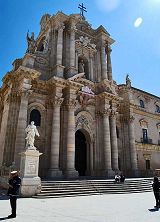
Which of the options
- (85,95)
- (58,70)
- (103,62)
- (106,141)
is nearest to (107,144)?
(106,141)

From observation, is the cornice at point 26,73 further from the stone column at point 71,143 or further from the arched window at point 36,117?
the stone column at point 71,143

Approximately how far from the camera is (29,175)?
13.1m

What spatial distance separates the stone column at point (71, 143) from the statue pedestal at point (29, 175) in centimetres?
605

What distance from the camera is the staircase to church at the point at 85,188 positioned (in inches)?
522

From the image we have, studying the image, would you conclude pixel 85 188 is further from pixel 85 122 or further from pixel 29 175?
pixel 85 122

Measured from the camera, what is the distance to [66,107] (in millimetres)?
21641

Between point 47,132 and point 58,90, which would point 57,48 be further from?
point 47,132

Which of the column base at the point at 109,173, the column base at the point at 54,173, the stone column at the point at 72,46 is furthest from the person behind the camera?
the stone column at the point at 72,46

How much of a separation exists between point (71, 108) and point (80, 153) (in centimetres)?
534

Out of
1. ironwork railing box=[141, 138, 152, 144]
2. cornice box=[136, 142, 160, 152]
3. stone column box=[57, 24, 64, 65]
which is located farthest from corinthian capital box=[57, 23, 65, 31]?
ironwork railing box=[141, 138, 152, 144]

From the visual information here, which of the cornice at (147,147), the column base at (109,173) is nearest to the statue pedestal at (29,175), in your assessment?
the column base at (109,173)

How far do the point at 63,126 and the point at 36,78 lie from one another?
5243 millimetres

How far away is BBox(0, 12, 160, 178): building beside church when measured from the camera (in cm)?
1895

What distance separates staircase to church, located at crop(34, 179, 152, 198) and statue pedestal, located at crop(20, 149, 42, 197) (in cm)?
49
